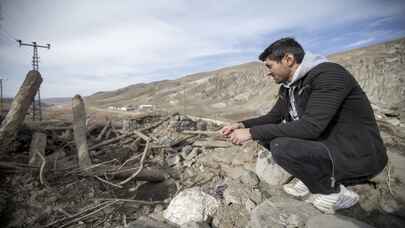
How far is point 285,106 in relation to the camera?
8.21 ft

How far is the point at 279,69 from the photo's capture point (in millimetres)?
2020

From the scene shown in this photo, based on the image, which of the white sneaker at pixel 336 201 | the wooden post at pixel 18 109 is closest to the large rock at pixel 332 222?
the white sneaker at pixel 336 201

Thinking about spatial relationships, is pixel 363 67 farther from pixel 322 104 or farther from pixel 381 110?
pixel 322 104

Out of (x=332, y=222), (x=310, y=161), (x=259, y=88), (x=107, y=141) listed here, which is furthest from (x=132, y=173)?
(x=259, y=88)

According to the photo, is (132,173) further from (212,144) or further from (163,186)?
(212,144)

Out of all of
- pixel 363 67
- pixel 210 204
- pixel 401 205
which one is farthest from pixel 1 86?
pixel 363 67

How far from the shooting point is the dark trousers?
1796mm

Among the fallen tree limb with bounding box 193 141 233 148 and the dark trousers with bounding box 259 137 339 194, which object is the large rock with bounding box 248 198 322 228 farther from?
the fallen tree limb with bounding box 193 141 233 148

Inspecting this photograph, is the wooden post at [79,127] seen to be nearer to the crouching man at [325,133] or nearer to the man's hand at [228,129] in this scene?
the man's hand at [228,129]

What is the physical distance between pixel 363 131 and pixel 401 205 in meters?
0.91

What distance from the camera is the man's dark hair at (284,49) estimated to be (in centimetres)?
193

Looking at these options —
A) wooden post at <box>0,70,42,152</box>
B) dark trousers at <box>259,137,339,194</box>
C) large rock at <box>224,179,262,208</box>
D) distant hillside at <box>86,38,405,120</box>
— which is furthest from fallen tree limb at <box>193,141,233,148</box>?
distant hillside at <box>86,38,405,120</box>

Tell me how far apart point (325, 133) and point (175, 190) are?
2.28 m

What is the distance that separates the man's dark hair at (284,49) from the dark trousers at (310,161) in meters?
0.79
